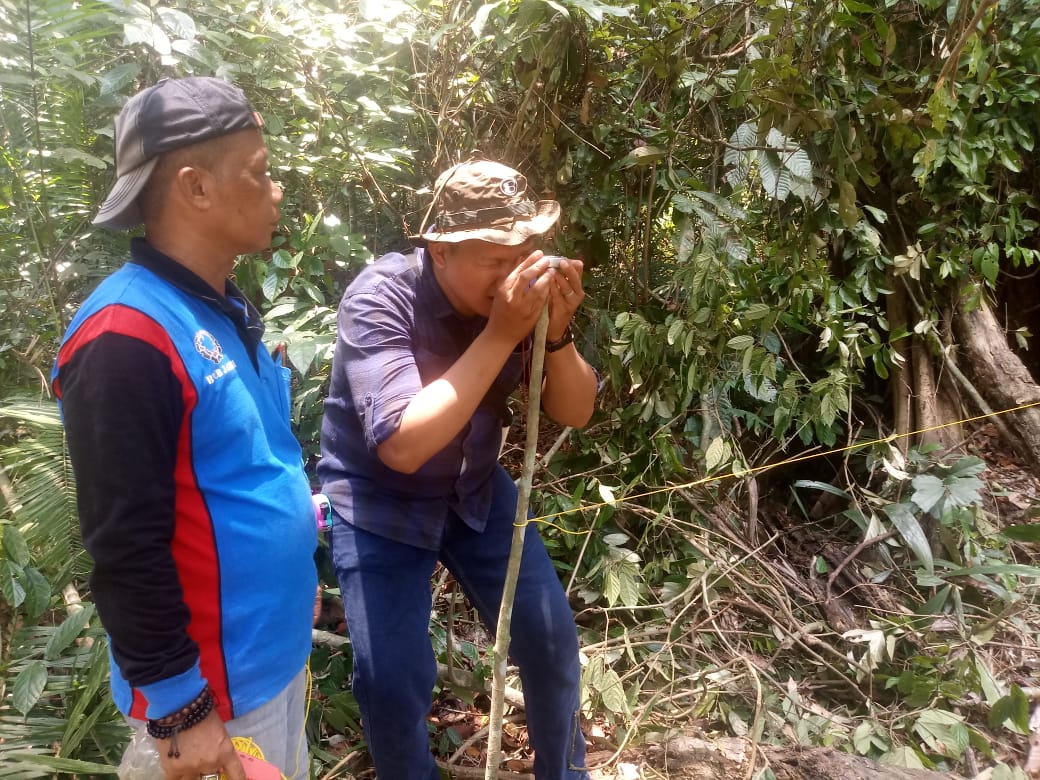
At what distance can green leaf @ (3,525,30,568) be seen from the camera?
1.68 meters

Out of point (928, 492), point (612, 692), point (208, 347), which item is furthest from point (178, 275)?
point (928, 492)

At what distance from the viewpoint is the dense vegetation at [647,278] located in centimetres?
196

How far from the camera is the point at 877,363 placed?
3.08m

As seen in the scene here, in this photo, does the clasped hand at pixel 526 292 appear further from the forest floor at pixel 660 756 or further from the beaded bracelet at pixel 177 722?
the forest floor at pixel 660 756

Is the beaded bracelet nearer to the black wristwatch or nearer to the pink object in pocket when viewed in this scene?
the pink object in pocket

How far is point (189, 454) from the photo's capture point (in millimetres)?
1023

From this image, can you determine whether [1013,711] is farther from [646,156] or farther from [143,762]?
[143,762]

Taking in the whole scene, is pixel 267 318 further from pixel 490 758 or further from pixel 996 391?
pixel 996 391

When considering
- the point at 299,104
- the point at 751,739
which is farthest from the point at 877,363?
the point at 299,104

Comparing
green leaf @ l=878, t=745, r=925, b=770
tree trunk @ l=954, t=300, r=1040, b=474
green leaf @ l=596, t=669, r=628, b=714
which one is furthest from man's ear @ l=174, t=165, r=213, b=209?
tree trunk @ l=954, t=300, r=1040, b=474

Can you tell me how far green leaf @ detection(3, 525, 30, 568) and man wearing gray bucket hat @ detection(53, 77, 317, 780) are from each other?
762 millimetres

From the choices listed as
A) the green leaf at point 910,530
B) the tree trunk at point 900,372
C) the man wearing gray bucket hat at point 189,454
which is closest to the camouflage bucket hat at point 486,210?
the man wearing gray bucket hat at point 189,454

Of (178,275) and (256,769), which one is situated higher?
(178,275)

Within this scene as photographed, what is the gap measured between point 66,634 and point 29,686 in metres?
0.13
